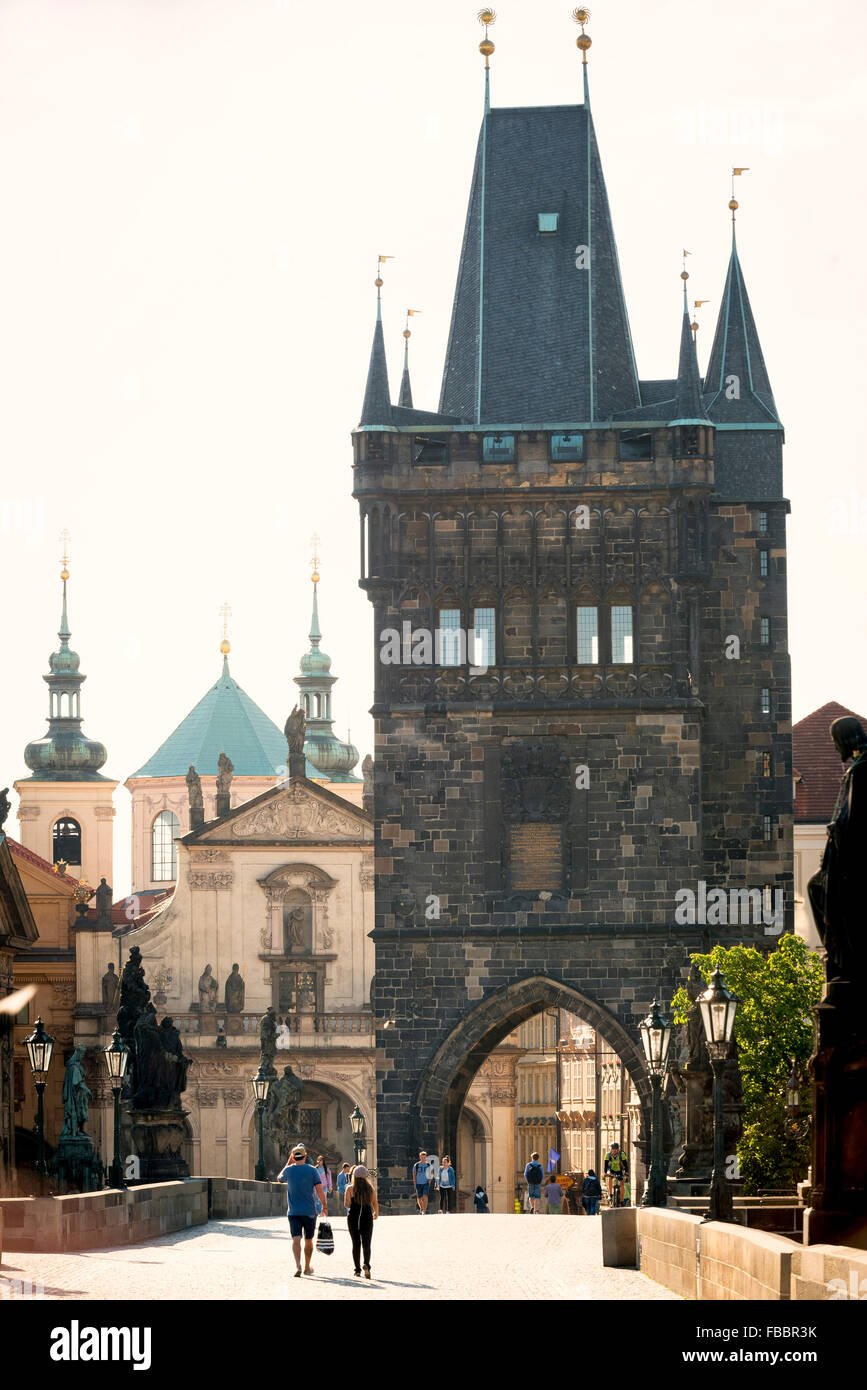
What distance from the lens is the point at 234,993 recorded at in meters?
68.4

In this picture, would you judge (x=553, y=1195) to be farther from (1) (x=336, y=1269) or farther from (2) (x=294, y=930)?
(1) (x=336, y=1269)

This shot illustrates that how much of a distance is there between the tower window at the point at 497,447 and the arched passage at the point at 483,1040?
9811 millimetres

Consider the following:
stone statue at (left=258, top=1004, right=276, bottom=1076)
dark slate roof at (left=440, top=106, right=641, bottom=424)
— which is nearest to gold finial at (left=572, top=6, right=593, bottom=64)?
dark slate roof at (left=440, top=106, right=641, bottom=424)

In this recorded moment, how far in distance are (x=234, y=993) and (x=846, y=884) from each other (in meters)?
54.5

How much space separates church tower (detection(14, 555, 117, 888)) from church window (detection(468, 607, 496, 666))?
140ft

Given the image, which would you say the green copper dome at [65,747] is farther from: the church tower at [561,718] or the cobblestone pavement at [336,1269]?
the cobblestone pavement at [336,1269]

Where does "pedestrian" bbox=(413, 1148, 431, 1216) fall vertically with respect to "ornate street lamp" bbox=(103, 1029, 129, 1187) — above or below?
below

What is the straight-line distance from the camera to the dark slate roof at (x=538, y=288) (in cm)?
5056

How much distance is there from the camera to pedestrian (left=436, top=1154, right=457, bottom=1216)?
145ft

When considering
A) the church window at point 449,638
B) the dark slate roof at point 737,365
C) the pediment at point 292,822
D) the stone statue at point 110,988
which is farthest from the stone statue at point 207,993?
the dark slate roof at point 737,365

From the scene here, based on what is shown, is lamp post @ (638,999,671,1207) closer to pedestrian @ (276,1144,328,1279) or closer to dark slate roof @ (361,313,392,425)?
pedestrian @ (276,1144,328,1279)

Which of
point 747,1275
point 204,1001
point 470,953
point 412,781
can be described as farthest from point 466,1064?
point 747,1275

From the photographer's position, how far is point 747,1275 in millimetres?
15562
